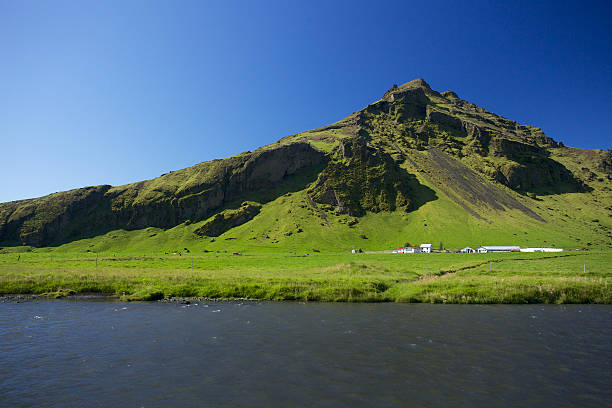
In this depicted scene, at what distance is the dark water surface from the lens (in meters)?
15.2

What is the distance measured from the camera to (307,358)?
66.0 ft

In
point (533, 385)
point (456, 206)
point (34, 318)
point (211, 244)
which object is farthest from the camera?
point (456, 206)

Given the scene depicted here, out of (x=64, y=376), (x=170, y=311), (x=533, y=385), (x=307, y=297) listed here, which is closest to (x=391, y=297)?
(x=307, y=297)

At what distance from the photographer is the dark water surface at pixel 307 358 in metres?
15.2

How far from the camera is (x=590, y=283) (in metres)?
38.9

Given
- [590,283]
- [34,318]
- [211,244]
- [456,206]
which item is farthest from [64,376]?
[456,206]

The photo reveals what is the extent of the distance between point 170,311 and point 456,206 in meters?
188

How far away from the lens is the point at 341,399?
14852mm

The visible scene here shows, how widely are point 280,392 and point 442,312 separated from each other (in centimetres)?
2274

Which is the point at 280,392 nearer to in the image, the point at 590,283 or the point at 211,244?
the point at 590,283

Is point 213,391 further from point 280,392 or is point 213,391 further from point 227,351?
point 227,351

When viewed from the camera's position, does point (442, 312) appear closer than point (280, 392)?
No

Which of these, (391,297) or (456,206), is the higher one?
(456,206)

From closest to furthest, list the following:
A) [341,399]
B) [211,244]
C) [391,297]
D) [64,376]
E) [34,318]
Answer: [341,399] < [64,376] < [34,318] < [391,297] < [211,244]
